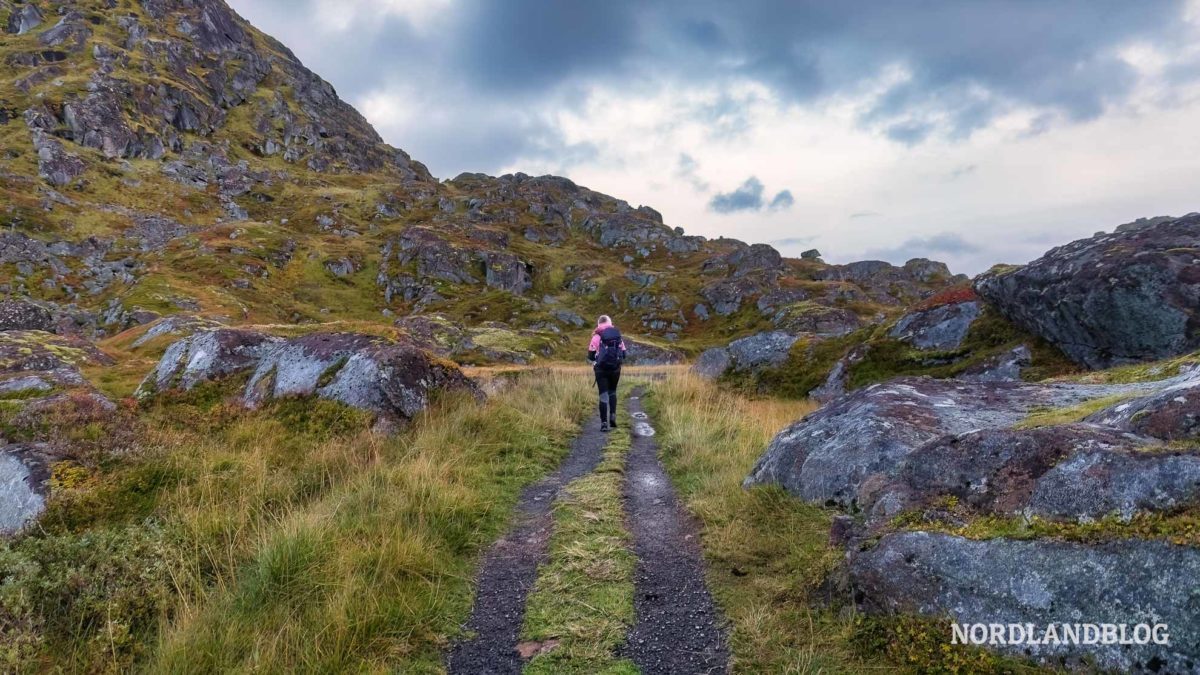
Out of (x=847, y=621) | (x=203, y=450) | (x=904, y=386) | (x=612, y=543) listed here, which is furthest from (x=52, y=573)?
(x=904, y=386)

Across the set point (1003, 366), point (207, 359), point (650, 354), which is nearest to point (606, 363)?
point (207, 359)

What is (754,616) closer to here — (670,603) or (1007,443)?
(670,603)

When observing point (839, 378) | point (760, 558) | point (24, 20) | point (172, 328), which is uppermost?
point (24, 20)

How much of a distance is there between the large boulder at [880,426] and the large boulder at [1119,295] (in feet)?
17.8

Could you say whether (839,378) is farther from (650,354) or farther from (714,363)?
(650,354)

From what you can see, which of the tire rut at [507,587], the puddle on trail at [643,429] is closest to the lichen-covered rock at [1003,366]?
the puddle on trail at [643,429]

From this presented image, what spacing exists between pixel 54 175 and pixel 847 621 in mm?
145416

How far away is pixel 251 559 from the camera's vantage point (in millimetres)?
6039

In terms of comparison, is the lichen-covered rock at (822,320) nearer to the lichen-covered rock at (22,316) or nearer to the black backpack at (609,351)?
the black backpack at (609,351)

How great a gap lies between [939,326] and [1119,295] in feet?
14.9

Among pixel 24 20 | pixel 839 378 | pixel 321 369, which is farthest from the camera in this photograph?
pixel 24 20

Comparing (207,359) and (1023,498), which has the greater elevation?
(207,359)

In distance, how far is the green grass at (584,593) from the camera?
479 cm

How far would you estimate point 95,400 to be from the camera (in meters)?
9.88
